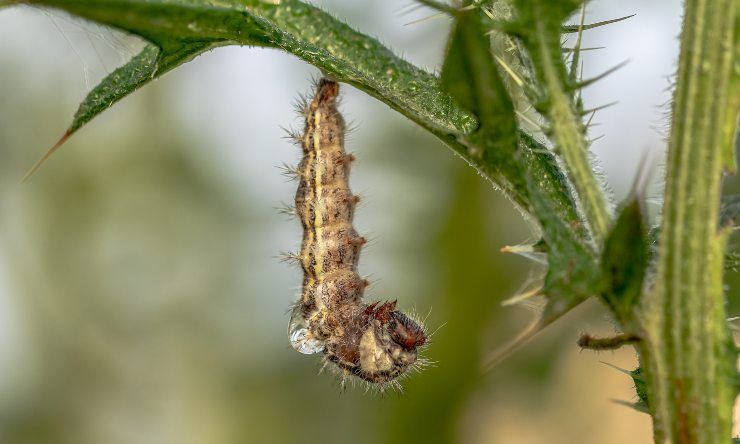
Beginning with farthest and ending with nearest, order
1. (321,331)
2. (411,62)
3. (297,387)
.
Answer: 1. (297,387)
2. (321,331)
3. (411,62)

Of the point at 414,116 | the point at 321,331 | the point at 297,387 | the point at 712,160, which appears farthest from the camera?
the point at 297,387

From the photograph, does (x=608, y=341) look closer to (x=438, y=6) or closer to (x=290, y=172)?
(x=438, y=6)

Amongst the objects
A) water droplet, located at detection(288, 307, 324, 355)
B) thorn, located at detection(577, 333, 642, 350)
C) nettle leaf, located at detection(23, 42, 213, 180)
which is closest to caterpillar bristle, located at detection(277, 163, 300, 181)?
water droplet, located at detection(288, 307, 324, 355)

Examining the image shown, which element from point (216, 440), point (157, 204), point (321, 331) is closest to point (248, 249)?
point (157, 204)

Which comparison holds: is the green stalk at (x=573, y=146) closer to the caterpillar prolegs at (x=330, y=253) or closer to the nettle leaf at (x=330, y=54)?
the nettle leaf at (x=330, y=54)

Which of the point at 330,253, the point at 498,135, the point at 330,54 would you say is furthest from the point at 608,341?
the point at 330,253

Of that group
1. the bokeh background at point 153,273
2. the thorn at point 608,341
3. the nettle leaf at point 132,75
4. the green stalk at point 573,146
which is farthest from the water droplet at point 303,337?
Answer: the bokeh background at point 153,273

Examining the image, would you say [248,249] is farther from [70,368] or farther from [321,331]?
[321,331]
